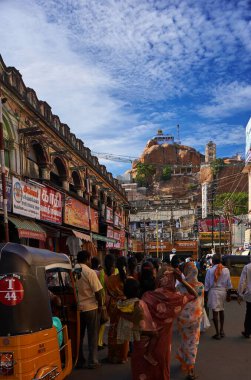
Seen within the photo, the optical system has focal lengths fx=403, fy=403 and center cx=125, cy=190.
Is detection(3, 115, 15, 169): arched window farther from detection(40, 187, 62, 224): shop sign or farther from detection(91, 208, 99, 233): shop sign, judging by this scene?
detection(91, 208, 99, 233): shop sign

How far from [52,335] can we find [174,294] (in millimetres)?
1465

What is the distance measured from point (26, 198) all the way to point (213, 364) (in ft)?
26.0

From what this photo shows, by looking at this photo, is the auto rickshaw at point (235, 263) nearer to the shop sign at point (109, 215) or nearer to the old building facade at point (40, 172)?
the old building facade at point (40, 172)

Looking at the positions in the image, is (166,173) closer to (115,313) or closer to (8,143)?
(8,143)

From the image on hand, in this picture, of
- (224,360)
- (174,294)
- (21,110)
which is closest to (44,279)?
(174,294)

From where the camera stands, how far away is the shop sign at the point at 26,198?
1157cm

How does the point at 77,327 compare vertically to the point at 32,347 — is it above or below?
below

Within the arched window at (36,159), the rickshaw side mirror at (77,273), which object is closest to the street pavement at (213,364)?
the rickshaw side mirror at (77,273)

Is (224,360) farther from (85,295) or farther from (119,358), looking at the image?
(85,295)

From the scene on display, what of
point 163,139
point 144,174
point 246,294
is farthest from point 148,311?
point 163,139

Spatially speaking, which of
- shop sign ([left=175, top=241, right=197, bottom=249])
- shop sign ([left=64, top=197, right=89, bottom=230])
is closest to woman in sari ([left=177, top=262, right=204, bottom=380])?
shop sign ([left=64, top=197, right=89, bottom=230])

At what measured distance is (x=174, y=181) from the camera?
118375 millimetres

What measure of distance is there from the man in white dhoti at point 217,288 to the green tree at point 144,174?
112 metres

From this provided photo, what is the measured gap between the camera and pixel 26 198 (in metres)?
12.3
